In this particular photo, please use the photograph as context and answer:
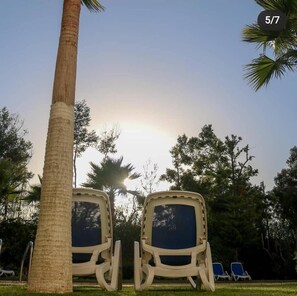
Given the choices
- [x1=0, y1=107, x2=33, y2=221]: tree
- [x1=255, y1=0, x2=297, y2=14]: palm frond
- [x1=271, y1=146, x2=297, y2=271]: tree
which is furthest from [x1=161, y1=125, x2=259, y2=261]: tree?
[x1=255, y1=0, x2=297, y2=14]: palm frond

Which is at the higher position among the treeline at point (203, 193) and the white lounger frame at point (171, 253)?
the treeline at point (203, 193)

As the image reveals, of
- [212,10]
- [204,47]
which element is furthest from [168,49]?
[212,10]

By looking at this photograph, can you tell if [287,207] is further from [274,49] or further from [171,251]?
[171,251]

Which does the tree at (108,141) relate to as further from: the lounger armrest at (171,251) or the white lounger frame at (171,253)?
the lounger armrest at (171,251)

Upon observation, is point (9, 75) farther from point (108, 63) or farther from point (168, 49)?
point (168, 49)

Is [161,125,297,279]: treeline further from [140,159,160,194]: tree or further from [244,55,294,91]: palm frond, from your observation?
[244,55,294,91]: palm frond

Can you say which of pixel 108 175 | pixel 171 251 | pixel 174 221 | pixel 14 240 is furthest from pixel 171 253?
pixel 14 240

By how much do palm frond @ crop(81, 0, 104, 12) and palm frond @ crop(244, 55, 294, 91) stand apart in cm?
456

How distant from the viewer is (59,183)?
5711mm

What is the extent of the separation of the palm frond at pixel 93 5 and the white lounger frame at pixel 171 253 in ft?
13.1

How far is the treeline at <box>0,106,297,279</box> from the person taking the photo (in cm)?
2195

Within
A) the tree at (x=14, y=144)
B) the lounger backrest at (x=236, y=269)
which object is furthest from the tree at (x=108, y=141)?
the lounger backrest at (x=236, y=269)

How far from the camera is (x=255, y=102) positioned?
48.4 feet

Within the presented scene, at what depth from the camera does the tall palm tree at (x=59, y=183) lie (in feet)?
17.5
